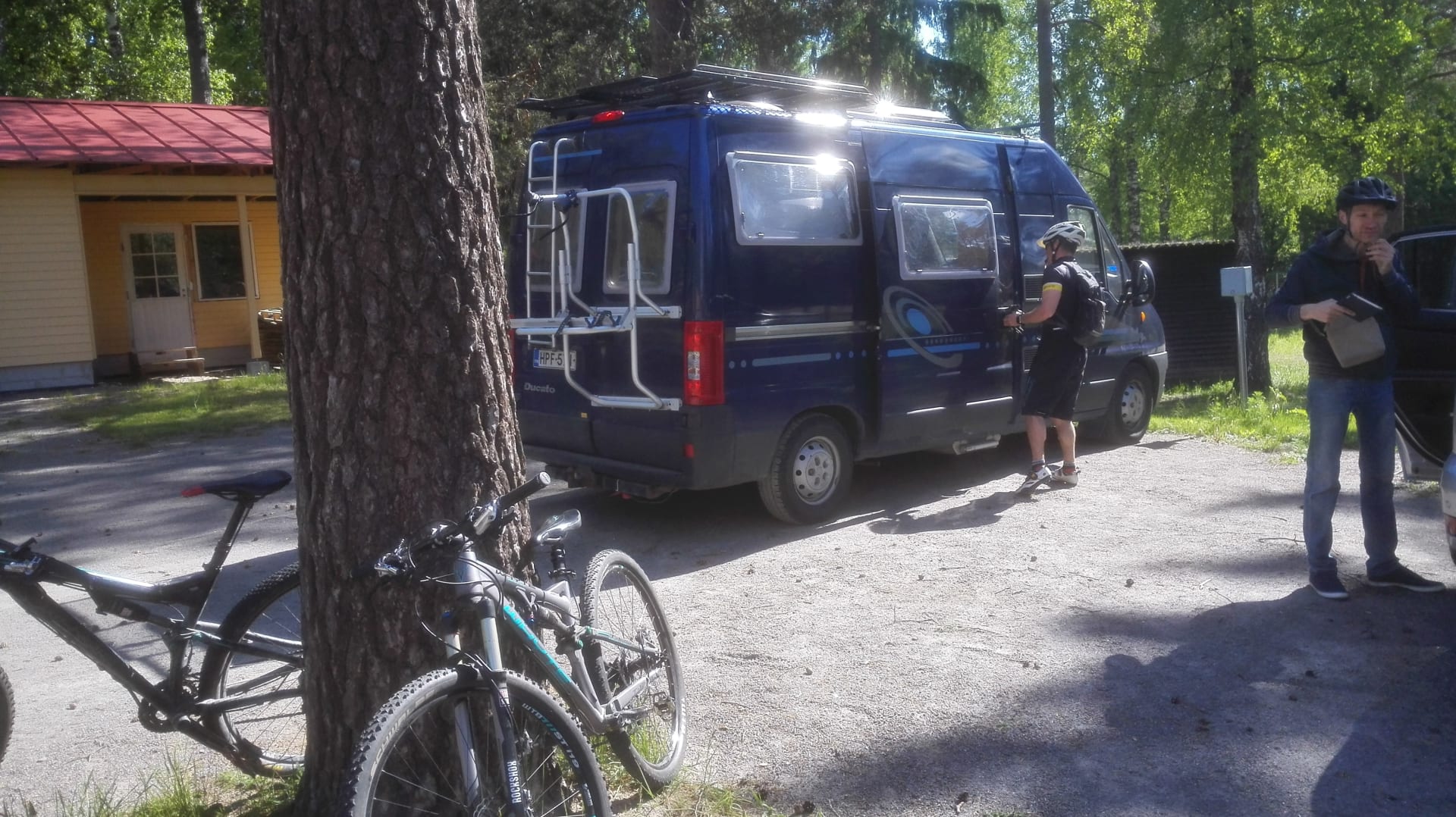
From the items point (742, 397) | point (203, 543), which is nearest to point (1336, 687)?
point (742, 397)

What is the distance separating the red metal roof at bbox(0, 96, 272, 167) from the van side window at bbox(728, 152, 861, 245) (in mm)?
10433

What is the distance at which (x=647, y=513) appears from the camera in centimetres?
862

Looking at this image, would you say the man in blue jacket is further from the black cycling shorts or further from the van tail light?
the van tail light

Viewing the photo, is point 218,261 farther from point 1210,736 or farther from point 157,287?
point 1210,736

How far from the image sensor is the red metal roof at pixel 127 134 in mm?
16578

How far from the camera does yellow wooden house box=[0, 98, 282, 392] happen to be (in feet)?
54.5

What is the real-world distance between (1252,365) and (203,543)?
12.5 meters

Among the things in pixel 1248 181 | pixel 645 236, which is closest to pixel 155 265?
pixel 645 236

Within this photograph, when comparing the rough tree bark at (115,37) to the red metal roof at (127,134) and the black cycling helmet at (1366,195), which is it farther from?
the black cycling helmet at (1366,195)

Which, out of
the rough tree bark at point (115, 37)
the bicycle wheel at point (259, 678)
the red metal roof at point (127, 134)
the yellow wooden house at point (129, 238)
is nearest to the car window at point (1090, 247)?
the bicycle wheel at point (259, 678)

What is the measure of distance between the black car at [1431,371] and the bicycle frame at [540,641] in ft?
15.8

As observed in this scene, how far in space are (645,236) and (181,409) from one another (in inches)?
358

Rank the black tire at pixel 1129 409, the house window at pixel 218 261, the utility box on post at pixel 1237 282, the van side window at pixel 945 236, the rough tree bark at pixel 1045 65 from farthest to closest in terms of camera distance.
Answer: the house window at pixel 218 261 → the rough tree bark at pixel 1045 65 → the utility box on post at pixel 1237 282 → the black tire at pixel 1129 409 → the van side window at pixel 945 236

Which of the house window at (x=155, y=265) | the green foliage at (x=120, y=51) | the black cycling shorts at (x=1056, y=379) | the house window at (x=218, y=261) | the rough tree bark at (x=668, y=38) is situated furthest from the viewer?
the green foliage at (x=120, y=51)
